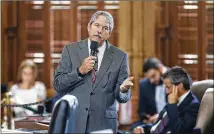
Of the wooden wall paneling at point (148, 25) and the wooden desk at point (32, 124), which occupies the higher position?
the wooden wall paneling at point (148, 25)

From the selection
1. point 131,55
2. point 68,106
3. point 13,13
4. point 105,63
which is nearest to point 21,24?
point 13,13

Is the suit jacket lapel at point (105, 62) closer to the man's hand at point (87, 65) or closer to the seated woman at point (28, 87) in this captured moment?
the man's hand at point (87, 65)

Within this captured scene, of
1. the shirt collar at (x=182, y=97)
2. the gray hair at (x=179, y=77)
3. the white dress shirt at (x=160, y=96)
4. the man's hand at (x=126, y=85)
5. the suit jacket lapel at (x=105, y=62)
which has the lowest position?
the white dress shirt at (x=160, y=96)

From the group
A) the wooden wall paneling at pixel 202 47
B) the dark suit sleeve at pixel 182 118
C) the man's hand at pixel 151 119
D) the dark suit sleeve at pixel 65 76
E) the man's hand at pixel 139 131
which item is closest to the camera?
the dark suit sleeve at pixel 65 76

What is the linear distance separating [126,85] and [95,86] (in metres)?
0.25

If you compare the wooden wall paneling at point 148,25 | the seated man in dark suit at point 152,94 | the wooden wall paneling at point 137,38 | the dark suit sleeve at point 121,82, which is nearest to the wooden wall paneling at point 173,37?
the wooden wall paneling at point 148,25

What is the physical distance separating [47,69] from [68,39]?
46 cm

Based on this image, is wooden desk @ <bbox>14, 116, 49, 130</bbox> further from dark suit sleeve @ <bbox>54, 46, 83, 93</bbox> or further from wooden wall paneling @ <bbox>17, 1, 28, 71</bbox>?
wooden wall paneling @ <bbox>17, 1, 28, 71</bbox>

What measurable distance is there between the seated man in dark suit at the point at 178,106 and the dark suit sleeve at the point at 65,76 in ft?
4.69

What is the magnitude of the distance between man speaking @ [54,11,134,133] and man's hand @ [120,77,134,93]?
0.03m

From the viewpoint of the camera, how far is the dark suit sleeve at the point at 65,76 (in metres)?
3.43

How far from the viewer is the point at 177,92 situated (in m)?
4.93

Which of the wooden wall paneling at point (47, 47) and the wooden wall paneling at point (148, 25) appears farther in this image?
the wooden wall paneling at point (47, 47)

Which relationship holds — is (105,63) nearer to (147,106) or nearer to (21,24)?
(147,106)
